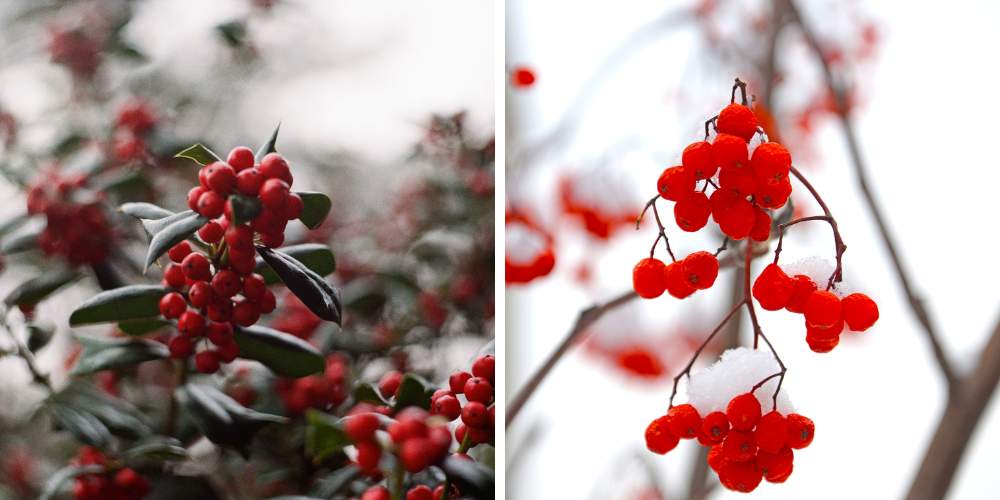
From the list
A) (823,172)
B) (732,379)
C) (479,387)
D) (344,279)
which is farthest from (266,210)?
(823,172)

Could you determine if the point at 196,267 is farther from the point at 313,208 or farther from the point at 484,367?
the point at 484,367

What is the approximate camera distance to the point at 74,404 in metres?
0.71

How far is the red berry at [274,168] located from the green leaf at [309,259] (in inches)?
3.5

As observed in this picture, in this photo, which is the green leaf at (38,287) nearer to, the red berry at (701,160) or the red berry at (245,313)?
the red berry at (245,313)

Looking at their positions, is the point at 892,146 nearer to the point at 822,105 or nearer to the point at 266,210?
the point at 822,105

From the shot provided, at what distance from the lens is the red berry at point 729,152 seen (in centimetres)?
62

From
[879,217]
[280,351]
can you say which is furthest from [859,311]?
[280,351]

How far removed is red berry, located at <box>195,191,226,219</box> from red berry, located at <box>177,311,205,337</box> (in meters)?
0.11

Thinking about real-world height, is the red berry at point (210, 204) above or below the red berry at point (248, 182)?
below

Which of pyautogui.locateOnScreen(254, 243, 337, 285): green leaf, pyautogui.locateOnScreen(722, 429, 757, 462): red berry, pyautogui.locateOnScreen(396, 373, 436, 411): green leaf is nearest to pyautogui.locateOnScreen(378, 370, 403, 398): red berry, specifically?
pyautogui.locateOnScreen(396, 373, 436, 411): green leaf

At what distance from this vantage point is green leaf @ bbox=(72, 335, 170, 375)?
72cm

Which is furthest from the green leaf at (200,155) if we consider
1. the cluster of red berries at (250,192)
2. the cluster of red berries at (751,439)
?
the cluster of red berries at (751,439)

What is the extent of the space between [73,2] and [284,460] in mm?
468

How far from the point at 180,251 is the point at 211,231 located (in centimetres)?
5
